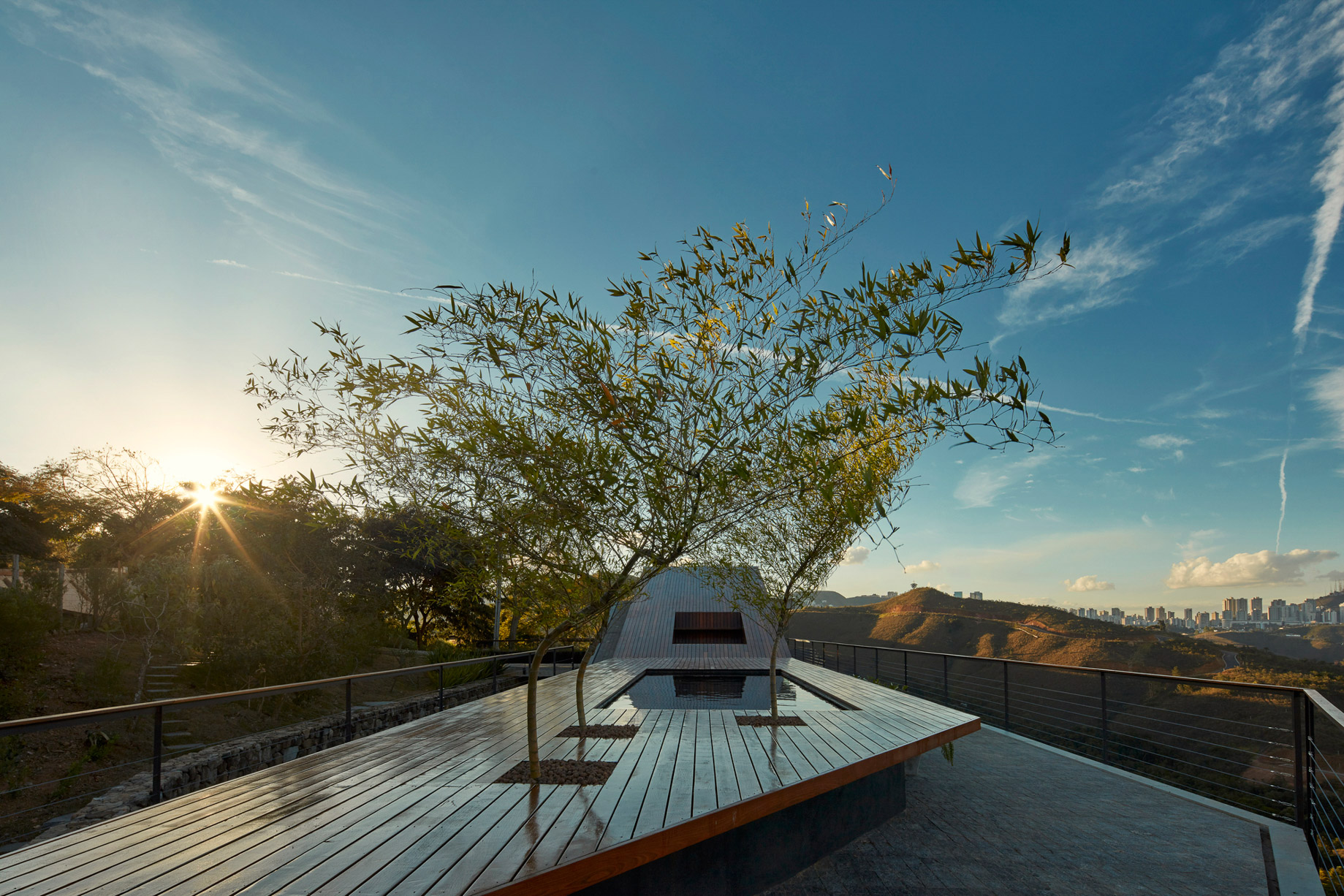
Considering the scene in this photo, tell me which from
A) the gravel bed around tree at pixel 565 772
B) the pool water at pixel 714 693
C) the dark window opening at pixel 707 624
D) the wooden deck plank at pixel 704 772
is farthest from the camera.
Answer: the dark window opening at pixel 707 624

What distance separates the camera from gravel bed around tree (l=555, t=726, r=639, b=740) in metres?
5.47

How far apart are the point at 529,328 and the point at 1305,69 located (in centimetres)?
991

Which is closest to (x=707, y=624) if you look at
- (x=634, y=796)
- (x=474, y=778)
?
(x=474, y=778)

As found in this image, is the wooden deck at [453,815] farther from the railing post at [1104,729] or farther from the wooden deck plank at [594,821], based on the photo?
the railing post at [1104,729]

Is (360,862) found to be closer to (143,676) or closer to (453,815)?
(453,815)

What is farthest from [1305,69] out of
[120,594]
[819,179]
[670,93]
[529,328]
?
[120,594]

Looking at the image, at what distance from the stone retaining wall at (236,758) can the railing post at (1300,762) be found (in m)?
7.89

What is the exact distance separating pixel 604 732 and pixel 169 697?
26.6 feet

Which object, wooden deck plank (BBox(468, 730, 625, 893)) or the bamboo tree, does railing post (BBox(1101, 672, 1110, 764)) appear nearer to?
the bamboo tree

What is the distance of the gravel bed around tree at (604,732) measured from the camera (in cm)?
547

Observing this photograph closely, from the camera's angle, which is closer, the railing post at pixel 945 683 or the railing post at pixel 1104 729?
the railing post at pixel 1104 729

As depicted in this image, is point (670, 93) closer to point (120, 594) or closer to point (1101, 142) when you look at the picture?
point (1101, 142)

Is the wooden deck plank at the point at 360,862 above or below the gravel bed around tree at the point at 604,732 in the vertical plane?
above

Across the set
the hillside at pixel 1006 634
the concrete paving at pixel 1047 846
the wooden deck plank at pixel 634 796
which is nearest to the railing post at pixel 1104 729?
the concrete paving at pixel 1047 846
